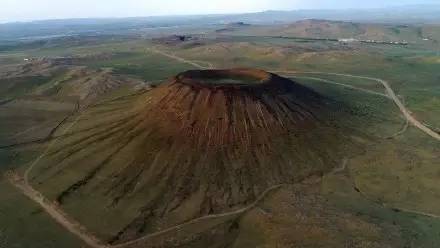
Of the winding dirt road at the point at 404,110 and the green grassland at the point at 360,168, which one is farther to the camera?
the winding dirt road at the point at 404,110

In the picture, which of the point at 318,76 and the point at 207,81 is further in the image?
the point at 318,76

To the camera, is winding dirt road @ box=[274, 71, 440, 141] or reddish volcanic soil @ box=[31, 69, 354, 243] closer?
reddish volcanic soil @ box=[31, 69, 354, 243]

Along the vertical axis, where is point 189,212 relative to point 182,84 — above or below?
below

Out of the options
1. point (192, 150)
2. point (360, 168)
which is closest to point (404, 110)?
point (360, 168)

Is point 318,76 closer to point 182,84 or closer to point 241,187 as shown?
point 182,84

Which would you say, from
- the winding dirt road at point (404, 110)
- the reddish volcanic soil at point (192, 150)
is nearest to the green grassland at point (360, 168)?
the winding dirt road at point (404, 110)

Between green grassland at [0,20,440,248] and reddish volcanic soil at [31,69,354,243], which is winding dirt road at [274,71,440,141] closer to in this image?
green grassland at [0,20,440,248]

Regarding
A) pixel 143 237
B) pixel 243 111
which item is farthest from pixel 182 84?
pixel 143 237

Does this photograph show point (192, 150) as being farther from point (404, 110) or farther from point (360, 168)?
point (404, 110)

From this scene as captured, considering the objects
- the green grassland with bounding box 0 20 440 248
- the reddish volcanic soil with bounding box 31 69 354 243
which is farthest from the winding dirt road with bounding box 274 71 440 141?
the reddish volcanic soil with bounding box 31 69 354 243

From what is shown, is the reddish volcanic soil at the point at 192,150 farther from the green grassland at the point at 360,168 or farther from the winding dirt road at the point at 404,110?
the winding dirt road at the point at 404,110

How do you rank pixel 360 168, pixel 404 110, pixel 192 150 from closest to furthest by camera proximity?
pixel 360 168
pixel 192 150
pixel 404 110
